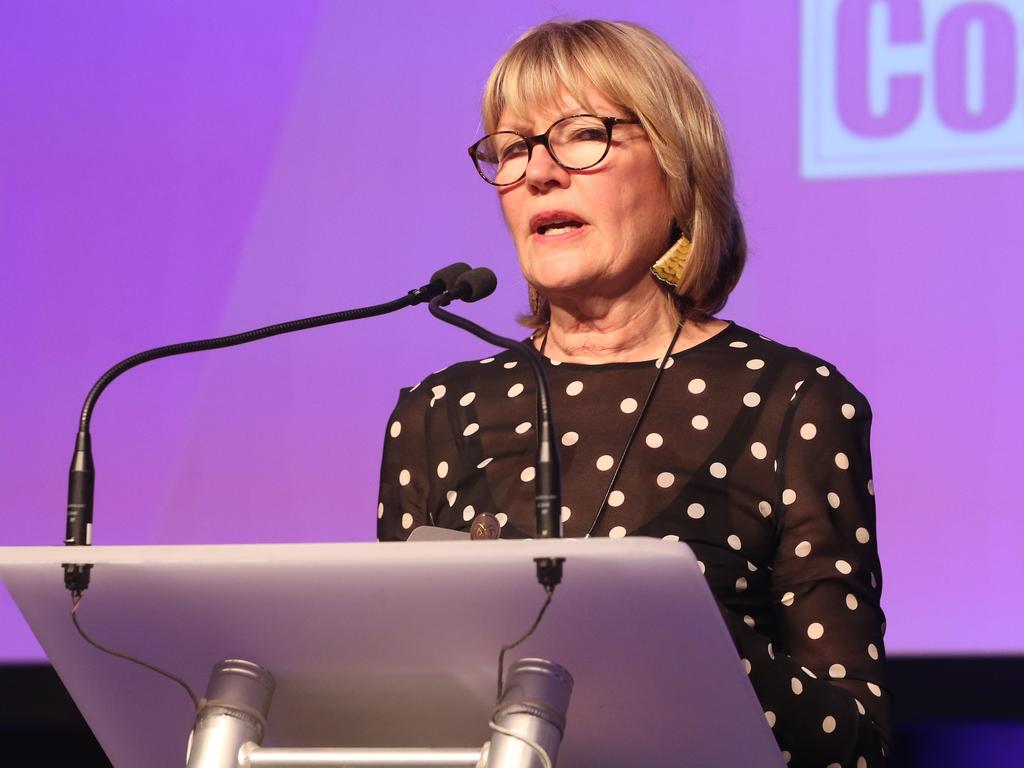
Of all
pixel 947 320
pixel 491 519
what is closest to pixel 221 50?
pixel 947 320

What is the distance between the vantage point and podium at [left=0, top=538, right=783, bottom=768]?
1.00m

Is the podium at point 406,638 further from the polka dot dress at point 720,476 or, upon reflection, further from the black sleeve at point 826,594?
the polka dot dress at point 720,476

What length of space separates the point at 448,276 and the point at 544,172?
0.31 meters

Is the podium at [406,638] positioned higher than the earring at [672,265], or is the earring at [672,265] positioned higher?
the earring at [672,265]

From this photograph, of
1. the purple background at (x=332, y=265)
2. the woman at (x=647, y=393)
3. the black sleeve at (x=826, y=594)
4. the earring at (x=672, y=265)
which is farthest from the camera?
the purple background at (x=332, y=265)

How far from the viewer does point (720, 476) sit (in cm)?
172

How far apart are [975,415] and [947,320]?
0.17 metres

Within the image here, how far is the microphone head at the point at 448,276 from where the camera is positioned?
1519mm

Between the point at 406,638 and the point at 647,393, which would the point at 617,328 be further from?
the point at 406,638

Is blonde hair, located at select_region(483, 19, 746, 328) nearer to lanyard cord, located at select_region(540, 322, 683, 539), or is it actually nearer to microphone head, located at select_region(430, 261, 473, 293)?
lanyard cord, located at select_region(540, 322, 683, 539)

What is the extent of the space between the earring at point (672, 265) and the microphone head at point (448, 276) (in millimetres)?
413

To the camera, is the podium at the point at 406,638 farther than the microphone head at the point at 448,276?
No

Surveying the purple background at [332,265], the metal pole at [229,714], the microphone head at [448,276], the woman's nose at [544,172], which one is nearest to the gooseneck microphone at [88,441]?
the microphone head at [448,276]

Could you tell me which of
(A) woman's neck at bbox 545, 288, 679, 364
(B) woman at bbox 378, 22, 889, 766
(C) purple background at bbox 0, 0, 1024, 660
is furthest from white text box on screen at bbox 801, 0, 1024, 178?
(A) woman's neck at bbox 545, 288, 679, 364
